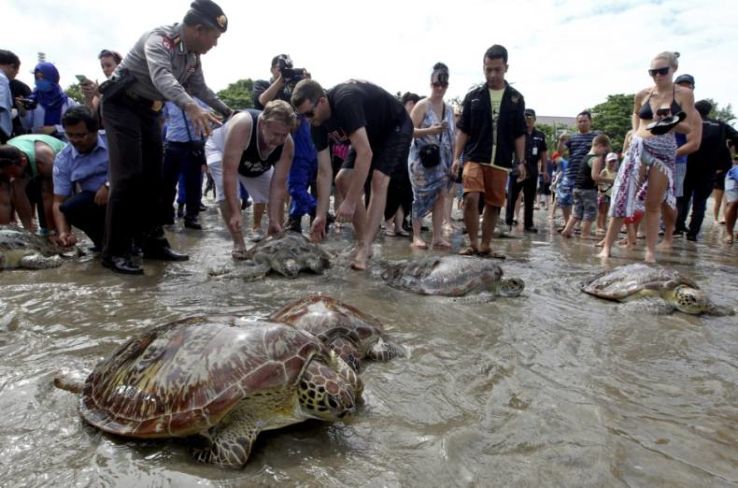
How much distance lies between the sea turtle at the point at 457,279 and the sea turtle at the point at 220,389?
2191mm

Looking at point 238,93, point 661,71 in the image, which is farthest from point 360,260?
point 238,93

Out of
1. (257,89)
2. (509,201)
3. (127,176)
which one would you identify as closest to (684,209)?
(509,201)

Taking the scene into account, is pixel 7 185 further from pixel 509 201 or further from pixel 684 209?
pixel 684 209

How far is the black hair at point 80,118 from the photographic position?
4531 millimetres

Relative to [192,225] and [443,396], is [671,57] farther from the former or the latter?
[192,225]

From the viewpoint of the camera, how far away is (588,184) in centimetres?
777

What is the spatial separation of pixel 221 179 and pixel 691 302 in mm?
4643

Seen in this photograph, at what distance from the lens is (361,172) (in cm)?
450

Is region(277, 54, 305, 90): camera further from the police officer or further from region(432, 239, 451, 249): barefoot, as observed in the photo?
region(432, 239, 451, 249): barefoot

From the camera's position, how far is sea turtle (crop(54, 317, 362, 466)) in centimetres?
167

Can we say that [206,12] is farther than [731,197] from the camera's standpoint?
No

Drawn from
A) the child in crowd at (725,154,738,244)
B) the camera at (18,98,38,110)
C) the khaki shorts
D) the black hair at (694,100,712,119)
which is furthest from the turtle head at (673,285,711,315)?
the camera at (18,98,38,110)

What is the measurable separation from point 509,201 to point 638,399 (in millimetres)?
6834

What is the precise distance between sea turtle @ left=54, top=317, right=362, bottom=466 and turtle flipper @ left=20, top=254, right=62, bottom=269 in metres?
3.15
